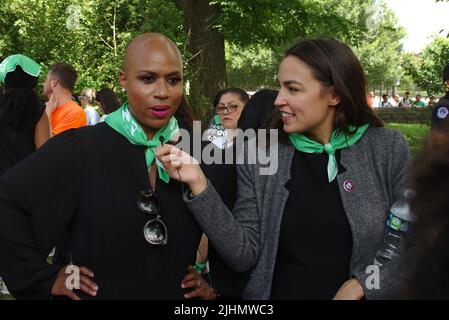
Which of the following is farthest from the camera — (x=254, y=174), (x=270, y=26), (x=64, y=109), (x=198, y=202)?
(x=270, y=26)

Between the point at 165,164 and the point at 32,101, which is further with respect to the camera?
the point at 32,101

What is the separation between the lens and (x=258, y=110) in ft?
9.71

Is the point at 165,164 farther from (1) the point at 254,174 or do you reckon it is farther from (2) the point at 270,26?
(2) the point at 270,26

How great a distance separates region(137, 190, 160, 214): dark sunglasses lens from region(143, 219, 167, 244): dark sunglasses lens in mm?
48

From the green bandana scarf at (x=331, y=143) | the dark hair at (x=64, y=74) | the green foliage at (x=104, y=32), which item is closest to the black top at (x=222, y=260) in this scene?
the green bandana scarf at (x=331, y=143)

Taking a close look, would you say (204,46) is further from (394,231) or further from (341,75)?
(394,231)

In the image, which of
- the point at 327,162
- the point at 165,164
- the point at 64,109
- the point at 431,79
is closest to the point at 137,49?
the point at 165,164

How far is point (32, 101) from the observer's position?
4582 mm

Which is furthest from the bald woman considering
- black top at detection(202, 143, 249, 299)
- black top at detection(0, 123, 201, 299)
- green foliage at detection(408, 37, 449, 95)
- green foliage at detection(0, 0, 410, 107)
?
green foliage at detection(408, 37, 449, 95)

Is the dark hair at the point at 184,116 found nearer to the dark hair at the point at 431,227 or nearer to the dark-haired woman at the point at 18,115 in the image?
the dark hair at the point at 431,227

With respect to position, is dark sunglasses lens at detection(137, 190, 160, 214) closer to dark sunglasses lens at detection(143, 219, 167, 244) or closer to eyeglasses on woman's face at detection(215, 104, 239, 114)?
dark sunglasses lens at detection(143, 219, 167, 244)

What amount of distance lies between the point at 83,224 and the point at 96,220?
7 cm
